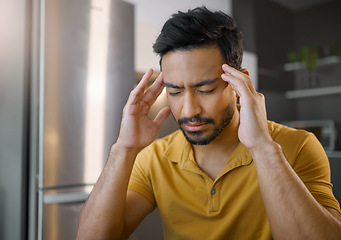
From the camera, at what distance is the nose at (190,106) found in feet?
3.45

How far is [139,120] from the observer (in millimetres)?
1190

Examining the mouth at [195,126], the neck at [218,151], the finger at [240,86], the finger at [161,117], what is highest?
the finger at [240,86]

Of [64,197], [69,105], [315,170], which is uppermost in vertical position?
[69,105]

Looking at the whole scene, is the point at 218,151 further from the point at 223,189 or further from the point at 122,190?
the point at 122,190

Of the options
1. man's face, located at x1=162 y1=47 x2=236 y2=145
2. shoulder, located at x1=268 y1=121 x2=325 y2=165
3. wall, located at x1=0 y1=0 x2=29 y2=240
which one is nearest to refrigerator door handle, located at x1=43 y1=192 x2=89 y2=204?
wall, located at x1=0 y1=0 x2=29 y2=240

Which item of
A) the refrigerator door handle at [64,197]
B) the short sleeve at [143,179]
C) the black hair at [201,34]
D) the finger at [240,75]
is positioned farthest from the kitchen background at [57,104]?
the finger at [240,75]

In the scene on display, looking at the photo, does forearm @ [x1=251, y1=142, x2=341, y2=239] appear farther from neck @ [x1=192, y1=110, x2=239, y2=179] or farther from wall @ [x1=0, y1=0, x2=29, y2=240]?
wall @ [x1=0, y1=0, x2=29, y2=240]

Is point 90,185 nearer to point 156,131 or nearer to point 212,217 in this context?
point 156,131

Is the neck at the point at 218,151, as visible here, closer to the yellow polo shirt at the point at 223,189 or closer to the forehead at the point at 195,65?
the yellow polo shirt at the point at 223,189

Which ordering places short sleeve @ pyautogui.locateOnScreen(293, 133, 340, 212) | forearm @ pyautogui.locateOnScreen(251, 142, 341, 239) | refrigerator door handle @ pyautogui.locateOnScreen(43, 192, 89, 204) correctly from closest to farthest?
forearm @ pyautogui.locateOnScreen(251, 142, 341, 239) → short sleeve @ pyautogui.locateOnScreen(293, 133, 340, 212) → refrigerator door handle @ pyautogui.locateOnScreen(43, 192, 89, 204)

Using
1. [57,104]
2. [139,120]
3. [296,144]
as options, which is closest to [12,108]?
[57,104]

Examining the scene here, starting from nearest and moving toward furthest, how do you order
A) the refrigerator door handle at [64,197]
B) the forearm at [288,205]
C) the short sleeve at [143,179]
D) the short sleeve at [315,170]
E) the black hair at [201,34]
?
the forearm at [288,205]
the short sleeve at [315,170]
the black hair at [201,34]
the short sleeve at [143,179]
the refrigerator door handle at [64,197]

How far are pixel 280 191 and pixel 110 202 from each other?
0.51 meters

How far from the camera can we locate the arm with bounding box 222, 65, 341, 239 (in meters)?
0.86
